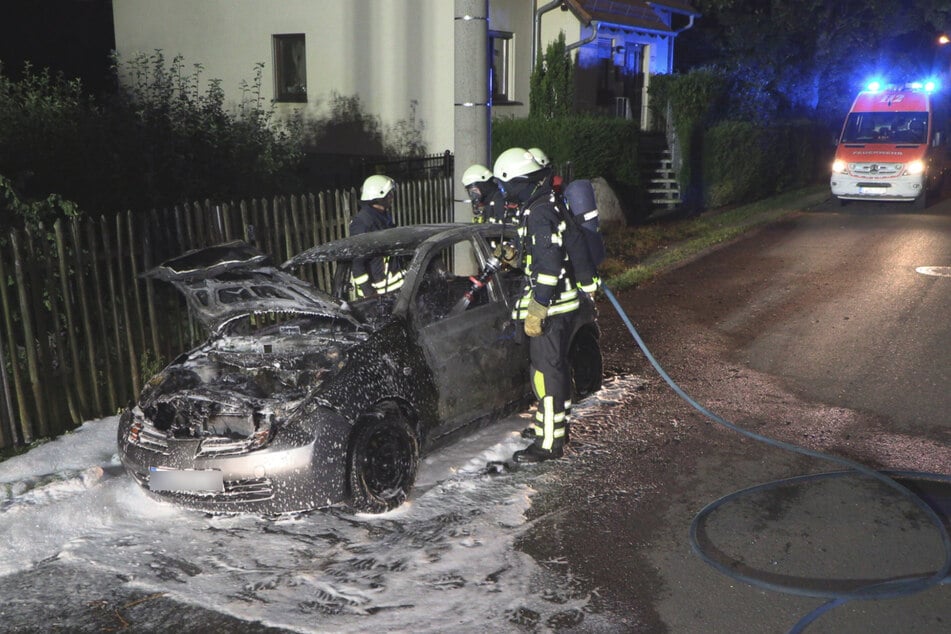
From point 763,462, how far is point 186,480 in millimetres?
3546

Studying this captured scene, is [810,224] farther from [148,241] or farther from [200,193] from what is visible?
[148,241]

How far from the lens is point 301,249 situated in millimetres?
8641

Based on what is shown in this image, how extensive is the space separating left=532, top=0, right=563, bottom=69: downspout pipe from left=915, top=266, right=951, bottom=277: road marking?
9638 millimetres

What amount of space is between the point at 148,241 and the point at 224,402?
2674 millimetres

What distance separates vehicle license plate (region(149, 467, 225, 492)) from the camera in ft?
16.1

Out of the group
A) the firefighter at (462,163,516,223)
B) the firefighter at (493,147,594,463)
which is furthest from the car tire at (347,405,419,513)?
the firefighter at (462,163,516,223)


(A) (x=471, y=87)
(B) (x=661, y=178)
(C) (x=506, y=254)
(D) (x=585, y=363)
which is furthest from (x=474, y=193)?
(B) (x=661, y=178)

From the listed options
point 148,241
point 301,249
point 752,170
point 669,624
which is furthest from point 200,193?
point 752,170

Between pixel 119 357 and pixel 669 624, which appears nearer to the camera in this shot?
pixel 669 624

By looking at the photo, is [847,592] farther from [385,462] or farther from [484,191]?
[484,191]

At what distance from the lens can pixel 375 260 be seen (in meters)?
7.18

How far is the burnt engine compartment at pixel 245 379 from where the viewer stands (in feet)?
16.6

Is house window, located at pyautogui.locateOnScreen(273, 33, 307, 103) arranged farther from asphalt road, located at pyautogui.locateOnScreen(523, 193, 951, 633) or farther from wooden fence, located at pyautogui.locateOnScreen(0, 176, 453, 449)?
wooden fence, located at pyautogui.locateOnScreen(0, 176, 453, 449)

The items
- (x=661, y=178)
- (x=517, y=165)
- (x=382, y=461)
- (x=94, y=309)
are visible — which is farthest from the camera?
(x=661, y=178)
